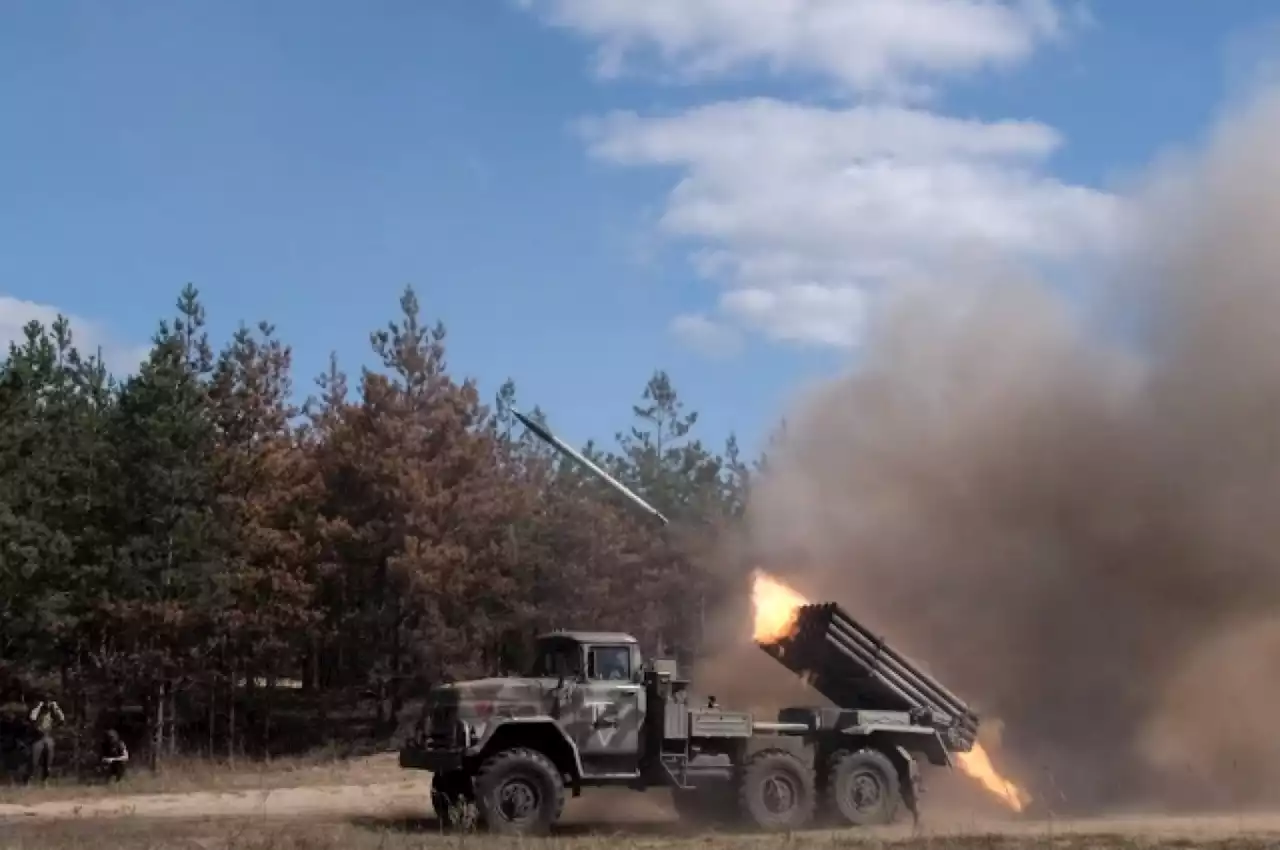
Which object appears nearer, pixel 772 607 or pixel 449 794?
pixel 449 794

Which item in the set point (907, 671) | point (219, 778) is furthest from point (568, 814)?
point (219, 778)

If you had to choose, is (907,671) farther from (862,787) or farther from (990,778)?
(990,778)

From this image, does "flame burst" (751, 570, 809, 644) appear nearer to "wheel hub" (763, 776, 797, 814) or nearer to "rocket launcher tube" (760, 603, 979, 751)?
"rocket launcher tube" (760, 603, 979, 751)

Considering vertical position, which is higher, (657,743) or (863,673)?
(863,673)

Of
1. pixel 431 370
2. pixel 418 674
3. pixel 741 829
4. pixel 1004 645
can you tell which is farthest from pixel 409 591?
pixel 741 829

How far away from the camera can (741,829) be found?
1798cm

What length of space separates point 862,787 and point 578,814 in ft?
12.4

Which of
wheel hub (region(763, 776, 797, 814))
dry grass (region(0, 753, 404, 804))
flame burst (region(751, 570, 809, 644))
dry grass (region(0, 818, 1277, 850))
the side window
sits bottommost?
dry grass (region(0, 753, 404, 804))

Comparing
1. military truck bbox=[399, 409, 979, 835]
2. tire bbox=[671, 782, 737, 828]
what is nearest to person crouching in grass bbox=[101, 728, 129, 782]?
military truck bbox=[399, 409, 979, 835]

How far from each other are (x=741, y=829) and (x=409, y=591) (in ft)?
55.7

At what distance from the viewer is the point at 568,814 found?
63.8ft

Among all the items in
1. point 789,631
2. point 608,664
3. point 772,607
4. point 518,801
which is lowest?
point 518,801

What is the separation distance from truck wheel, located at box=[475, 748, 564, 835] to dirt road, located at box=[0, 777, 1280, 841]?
3.85 ft

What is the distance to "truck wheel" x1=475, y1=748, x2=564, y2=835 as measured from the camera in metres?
16.6
